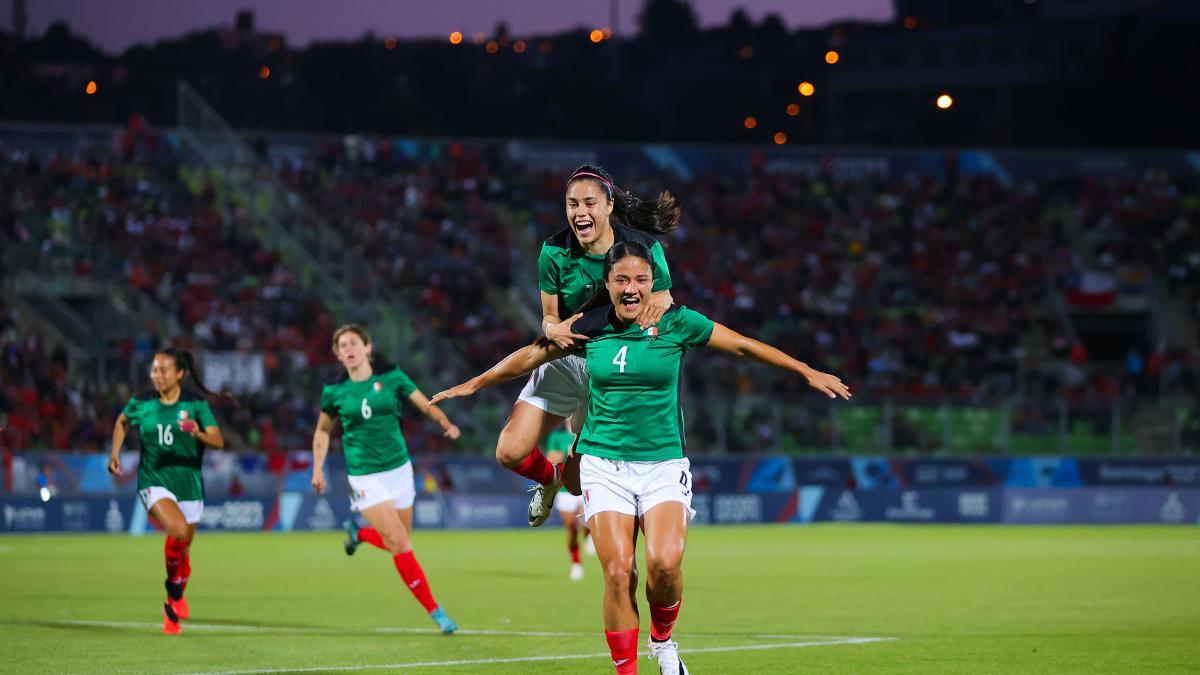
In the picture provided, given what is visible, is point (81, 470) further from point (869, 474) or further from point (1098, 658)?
point (1098, 658)

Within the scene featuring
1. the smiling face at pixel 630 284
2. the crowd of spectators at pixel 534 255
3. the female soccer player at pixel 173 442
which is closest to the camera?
the smiling face at pixel 630 284

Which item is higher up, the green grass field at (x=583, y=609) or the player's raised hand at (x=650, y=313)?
the player's raised hand at (x=650, y=313)

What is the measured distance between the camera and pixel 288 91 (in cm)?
8794

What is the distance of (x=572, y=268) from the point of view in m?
10.8

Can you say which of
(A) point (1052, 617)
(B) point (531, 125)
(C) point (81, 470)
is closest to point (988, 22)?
(B) point (531, 125)

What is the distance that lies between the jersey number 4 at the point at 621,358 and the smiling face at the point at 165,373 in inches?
280

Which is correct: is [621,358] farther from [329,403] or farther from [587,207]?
[329,403]

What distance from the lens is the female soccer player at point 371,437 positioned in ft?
50.8

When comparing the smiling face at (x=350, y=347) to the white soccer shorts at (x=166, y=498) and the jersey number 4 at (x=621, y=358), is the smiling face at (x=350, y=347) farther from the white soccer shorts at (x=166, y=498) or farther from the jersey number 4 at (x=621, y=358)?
the jersey number 4 at (x=621, y=358)

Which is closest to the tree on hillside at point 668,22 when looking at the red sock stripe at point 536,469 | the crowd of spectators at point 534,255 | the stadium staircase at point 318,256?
the crowd of spectators at point 534,255

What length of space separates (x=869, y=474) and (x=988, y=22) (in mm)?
64385

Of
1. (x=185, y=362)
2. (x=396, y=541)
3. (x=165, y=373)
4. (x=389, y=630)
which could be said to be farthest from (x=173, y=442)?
(x=389, y=630)

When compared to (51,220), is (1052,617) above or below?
below

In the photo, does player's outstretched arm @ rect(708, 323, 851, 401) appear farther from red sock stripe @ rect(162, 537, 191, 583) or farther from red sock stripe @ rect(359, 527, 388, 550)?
red sock stripe @ rect(162, 537, 191, 583)
